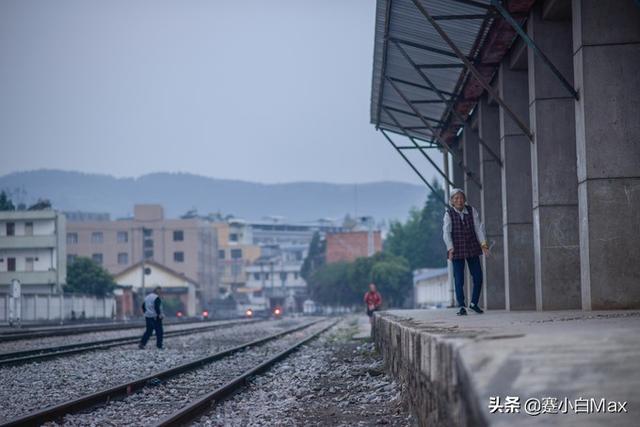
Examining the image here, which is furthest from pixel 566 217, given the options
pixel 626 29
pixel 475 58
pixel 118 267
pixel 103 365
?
pixel 118 267

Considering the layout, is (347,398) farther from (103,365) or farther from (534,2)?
(103,365)

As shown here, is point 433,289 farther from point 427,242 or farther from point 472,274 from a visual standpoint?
point 472,274

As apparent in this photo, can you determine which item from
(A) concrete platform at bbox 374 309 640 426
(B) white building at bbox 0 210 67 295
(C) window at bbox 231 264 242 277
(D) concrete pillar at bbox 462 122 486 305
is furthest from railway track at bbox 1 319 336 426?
→ (C) window at bbox 231 264 242 277

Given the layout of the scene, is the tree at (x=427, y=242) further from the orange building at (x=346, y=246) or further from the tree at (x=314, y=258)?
the tree at (x=314, y=258)

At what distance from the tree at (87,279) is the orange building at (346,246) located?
7030cm

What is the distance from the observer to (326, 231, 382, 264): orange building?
17150 cm

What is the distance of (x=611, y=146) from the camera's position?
12648 millimetres

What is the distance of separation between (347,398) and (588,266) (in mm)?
3439

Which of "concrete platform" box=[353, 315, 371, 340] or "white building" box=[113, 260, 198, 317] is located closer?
"concrete platform" box=[353, 315, 371, 340]

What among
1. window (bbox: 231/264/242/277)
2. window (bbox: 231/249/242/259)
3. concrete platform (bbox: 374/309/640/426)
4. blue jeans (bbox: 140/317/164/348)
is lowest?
blue jeans (bbox: 140/317/164/348)

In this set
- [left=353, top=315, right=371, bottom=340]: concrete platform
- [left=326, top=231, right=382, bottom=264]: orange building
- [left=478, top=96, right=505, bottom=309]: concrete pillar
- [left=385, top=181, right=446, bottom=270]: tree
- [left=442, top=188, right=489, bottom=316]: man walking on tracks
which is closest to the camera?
[left=442, top=188, right=489, bottom=316]: man walking on tracks

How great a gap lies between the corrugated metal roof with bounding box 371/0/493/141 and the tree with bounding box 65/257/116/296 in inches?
2982

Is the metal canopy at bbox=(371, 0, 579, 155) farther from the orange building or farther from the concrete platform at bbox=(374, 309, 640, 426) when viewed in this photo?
the orange building

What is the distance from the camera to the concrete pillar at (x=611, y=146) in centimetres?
1259
